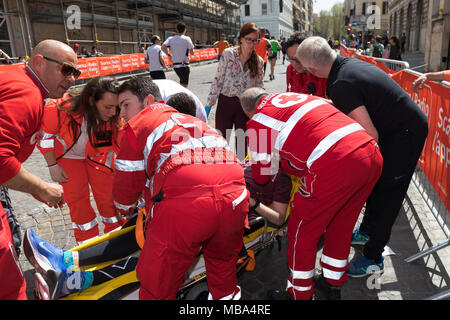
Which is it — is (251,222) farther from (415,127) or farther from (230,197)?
(415,127)

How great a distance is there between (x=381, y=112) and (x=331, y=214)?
2.98 feet

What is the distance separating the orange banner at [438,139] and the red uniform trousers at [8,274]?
3.17 meters

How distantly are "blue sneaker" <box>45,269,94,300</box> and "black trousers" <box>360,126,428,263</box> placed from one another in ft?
7.32

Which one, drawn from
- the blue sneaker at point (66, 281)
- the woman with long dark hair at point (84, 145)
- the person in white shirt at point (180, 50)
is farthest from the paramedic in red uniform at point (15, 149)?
the person in white shirt at point (180, 50)

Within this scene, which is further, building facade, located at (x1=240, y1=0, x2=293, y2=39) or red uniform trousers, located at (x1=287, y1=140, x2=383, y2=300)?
building facade, located at (x1=240, y1=0, x2=293, y2=39)

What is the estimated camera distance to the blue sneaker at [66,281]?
2.11m

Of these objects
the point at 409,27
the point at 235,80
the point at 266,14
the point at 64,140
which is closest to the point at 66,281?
the point at 64,140

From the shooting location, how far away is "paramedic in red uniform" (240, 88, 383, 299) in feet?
7.04

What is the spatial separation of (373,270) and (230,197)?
1.76m

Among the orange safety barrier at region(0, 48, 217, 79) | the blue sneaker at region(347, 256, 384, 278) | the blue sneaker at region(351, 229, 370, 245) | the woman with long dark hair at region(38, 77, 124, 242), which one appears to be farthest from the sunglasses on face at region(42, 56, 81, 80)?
the orange safety barrier at region(0, 48, 217, 79)

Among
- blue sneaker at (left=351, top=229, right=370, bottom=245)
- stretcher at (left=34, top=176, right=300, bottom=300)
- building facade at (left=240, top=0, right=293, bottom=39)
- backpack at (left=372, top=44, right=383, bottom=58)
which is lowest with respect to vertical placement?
blue sneaker at (left=351, top=229, right=370, bottom=245)

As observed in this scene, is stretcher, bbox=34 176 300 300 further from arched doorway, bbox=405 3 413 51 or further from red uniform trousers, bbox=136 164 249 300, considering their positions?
arched doorway, bbox=405 3 413 51

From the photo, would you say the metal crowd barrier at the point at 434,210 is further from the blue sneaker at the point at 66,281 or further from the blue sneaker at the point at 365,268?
the blue sneaker at the point at 66,281

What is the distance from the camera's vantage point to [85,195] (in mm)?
3123
